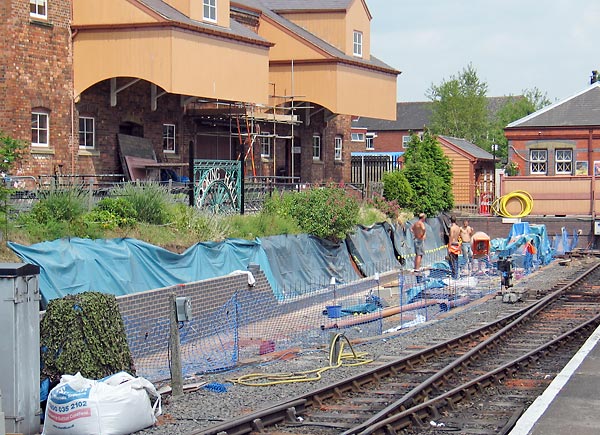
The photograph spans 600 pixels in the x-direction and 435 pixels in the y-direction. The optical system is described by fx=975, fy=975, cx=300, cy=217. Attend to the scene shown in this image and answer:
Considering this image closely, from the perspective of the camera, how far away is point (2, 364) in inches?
416

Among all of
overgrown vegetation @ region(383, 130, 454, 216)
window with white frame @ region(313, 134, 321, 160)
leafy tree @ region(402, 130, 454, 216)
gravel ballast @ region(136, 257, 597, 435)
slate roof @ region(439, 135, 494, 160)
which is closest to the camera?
gravel ballast @ region(136, 257, 597, 435)

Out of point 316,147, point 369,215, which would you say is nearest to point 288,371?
point 369,215

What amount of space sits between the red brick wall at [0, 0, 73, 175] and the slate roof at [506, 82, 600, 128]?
34844 mm

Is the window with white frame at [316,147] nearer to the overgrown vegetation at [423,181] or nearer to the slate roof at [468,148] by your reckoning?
the overgrown vegetation at [423,181]

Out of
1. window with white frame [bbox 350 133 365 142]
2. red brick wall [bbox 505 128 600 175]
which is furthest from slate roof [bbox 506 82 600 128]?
window with white frame [bbox 350 133 365 142]

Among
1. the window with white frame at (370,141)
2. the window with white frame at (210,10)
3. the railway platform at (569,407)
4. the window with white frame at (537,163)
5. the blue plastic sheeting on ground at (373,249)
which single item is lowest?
the railway platform at (569,407)

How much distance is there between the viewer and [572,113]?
55.5m

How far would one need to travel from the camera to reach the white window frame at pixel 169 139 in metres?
30.6

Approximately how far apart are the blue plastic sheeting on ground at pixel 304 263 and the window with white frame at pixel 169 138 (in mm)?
6999

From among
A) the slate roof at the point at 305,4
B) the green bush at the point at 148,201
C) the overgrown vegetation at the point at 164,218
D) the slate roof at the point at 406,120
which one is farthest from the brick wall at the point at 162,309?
the slate roof at the point at 406,120

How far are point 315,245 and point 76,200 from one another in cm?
845

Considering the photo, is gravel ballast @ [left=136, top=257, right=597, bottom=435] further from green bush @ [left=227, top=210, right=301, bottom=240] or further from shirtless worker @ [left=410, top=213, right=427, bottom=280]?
shirtless worker @ [left=410, top=213, right=427, bottom=280]

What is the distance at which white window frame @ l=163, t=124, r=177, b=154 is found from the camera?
3062 centimetres

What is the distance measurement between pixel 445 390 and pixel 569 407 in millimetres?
2277
